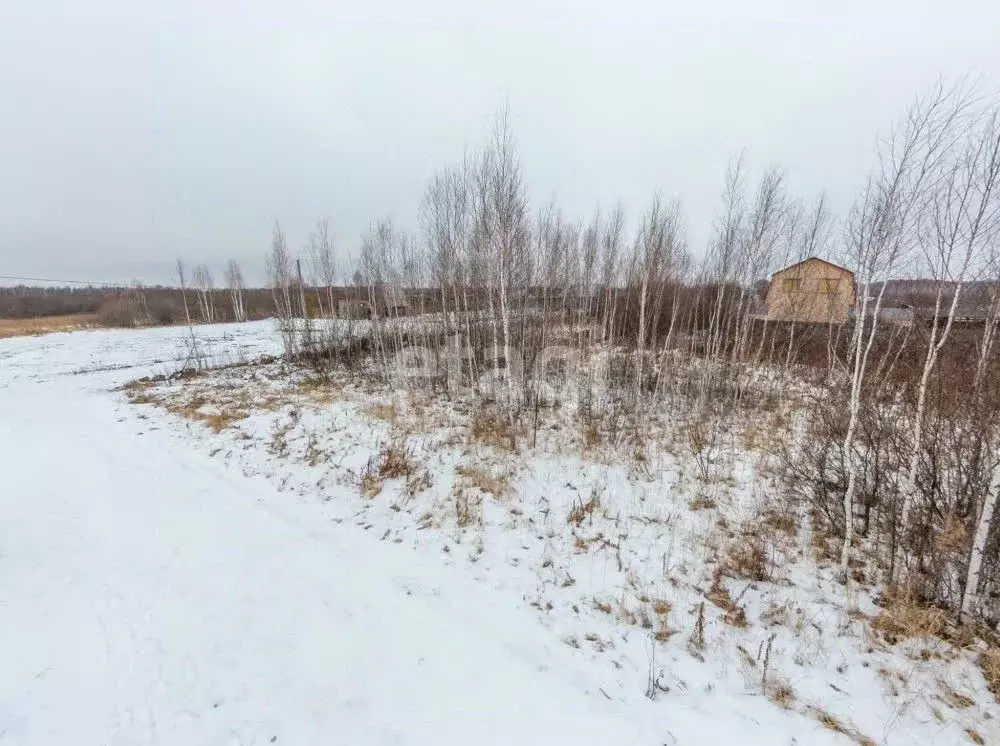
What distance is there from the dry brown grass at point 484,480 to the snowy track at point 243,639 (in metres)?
1.77

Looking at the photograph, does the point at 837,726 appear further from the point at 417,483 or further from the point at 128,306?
the point at 128,306

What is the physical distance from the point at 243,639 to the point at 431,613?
1.69 m

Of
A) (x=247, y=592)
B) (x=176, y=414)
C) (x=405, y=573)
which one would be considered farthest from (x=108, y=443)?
(x=405, y=573)

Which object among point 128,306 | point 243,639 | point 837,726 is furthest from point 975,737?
point 128,306

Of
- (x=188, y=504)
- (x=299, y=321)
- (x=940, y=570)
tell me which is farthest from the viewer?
(x=299, y=321)

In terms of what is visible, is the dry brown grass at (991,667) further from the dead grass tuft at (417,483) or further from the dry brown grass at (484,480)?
the dead grass tuft at (417,483)

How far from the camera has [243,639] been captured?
10.9 ft

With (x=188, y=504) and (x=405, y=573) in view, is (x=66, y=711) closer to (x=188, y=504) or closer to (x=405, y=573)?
(x=405, y=573)

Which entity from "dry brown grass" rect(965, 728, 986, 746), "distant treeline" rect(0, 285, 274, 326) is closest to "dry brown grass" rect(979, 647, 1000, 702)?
"dry brown grass" rect(965, 728, 986, 746)

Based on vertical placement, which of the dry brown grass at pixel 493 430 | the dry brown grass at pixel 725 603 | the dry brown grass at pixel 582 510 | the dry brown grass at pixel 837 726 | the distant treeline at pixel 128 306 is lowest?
the dry brown grass at pixel 725 603

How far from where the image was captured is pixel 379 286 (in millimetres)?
15133

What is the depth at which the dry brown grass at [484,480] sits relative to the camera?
5906mm

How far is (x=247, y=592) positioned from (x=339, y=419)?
538cm

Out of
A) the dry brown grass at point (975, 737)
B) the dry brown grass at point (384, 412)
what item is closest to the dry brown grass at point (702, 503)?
the dry brown grass at point (975, 737)
